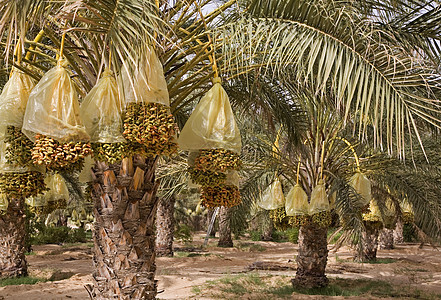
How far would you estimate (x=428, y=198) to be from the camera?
347 inches

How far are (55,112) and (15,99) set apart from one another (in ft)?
2.29

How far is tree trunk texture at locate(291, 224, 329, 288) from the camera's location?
9789mm

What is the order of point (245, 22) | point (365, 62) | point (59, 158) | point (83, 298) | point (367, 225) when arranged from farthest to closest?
point (367, 225) → point (83, 298) → point (245, 22) → point (365, 62) → point (59, 158)

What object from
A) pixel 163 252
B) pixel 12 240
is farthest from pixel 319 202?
pixel 163 252

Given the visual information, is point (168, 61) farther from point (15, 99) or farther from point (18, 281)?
point (18, 281)

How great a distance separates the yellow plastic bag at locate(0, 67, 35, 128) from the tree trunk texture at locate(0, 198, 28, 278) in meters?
7.09

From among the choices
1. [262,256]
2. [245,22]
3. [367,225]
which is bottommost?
[262,256]

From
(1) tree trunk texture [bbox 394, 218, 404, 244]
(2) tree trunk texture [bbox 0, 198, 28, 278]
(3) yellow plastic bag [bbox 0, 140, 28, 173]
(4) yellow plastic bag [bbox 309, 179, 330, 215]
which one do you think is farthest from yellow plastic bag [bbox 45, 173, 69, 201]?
(1) tree trunk texture [bbox 394, 218, 404, 244]

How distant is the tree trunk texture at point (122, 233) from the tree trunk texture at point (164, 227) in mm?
12076

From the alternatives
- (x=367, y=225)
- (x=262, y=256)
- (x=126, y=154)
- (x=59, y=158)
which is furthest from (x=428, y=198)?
(x=262, y=256)

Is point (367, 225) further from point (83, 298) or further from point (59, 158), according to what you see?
point (59, 158)

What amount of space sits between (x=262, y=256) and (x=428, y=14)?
644 inches

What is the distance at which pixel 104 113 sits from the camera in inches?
143

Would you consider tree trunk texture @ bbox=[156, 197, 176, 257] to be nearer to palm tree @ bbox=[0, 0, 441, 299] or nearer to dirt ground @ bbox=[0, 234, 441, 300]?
dirt ground @ bbox=[0, 234, 441, 300]
